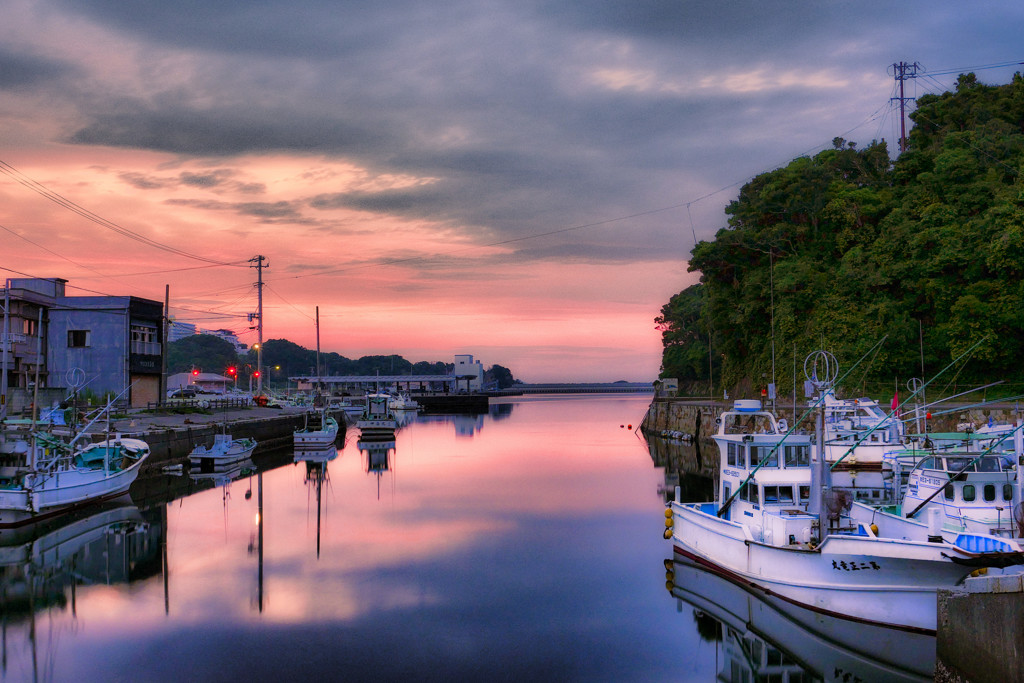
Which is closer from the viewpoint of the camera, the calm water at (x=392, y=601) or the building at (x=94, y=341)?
the calm water at (x=392, y=601)

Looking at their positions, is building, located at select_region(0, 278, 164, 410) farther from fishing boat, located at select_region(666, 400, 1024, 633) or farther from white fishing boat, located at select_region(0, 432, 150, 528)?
fishing boat, located at select_region(666, 400, 1024, 633)

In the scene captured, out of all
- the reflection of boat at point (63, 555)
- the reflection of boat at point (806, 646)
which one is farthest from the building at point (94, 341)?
the reflection of boat at point (806, 646)

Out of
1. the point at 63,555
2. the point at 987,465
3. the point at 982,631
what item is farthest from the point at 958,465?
the point at 63,555

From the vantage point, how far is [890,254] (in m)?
62.0

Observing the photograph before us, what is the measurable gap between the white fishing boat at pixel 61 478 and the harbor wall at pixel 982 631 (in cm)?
3229

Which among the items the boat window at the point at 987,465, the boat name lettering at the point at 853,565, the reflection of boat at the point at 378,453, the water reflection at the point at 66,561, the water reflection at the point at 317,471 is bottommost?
the reflection of boat at the point at 378,453

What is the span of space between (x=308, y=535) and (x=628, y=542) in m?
13.0

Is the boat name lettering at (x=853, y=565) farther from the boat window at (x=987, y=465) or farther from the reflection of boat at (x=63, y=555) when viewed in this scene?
the reflection of boat at (x=63, y=555)

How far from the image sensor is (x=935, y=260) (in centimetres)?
5662

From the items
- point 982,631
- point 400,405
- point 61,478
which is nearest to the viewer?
point 982,631

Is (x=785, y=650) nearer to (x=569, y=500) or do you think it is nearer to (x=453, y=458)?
(x=569, y=500)

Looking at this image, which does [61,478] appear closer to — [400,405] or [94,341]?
[94,341]

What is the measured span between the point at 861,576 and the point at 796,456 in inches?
235

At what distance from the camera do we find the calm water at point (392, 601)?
714 inches
